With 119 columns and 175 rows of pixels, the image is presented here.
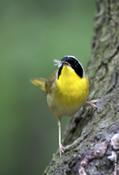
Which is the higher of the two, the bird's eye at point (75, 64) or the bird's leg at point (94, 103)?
the bird's eye at point (75, 64)

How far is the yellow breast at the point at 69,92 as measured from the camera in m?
4.73

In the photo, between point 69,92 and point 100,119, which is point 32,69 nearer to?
point 69,92

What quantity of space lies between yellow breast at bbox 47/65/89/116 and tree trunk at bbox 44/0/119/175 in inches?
2.9

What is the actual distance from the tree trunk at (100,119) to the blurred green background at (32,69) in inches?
74.1

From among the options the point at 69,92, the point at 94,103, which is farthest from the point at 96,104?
the point at 69,92

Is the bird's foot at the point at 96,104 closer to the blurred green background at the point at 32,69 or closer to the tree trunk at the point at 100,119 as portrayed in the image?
the tree trunk at the point at 100,119

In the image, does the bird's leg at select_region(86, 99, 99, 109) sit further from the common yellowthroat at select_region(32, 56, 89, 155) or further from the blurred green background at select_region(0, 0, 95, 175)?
the blurred green background at select_region(0, 0, 95, 175)

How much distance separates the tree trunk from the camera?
366 cm

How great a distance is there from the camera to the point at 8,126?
7.87m

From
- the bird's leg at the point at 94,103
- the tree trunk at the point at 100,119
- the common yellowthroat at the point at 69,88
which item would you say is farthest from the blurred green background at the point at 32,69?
the bird's leg at the point at 94,103

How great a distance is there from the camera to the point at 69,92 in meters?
4.75

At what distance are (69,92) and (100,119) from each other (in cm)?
55

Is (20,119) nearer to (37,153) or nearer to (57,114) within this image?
(37,153)

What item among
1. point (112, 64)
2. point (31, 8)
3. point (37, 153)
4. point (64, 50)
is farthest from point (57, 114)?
point (31, 8)
